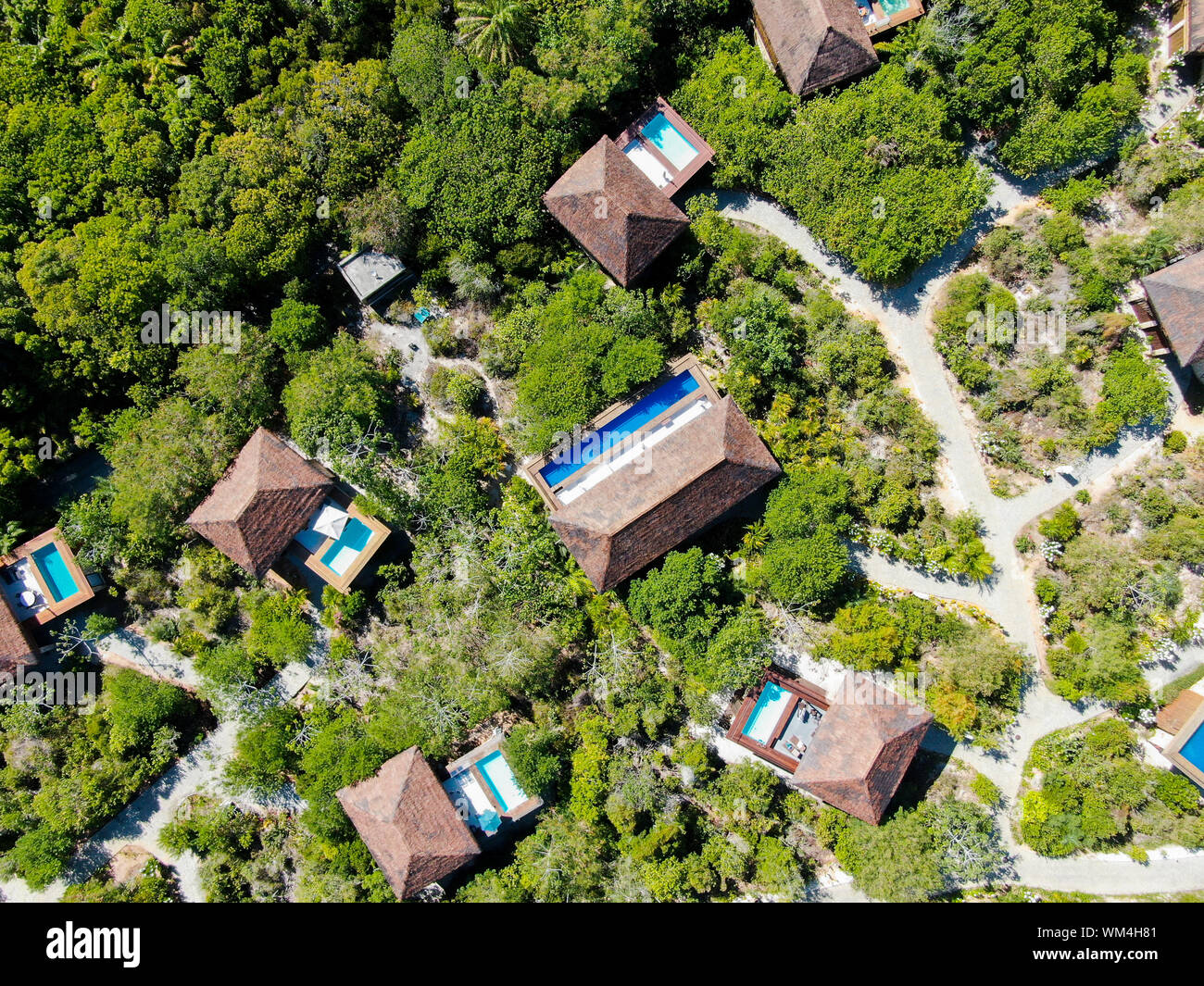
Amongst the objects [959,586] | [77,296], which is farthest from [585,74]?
[959,586]

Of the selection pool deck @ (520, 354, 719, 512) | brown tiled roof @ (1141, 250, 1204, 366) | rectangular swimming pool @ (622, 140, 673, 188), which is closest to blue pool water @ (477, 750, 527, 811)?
pool deck @ (520, 354, 719, 512)

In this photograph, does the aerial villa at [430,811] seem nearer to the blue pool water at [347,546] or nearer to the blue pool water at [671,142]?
the blue pool water at [347,546]

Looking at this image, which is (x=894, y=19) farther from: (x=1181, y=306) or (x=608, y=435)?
(x=608, y=435)

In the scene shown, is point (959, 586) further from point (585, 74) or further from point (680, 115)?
point (585, 74)

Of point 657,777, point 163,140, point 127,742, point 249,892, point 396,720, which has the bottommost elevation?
point 657,777

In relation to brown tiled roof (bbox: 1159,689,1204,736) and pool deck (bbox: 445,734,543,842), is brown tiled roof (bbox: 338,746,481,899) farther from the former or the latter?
brown tiled roof (bbox: 1159,689,1204,736)

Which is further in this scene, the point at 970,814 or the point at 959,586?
the point at 959,586

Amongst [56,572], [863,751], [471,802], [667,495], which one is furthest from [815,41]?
[56,572]

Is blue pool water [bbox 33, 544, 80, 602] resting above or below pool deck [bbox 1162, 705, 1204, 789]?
above
